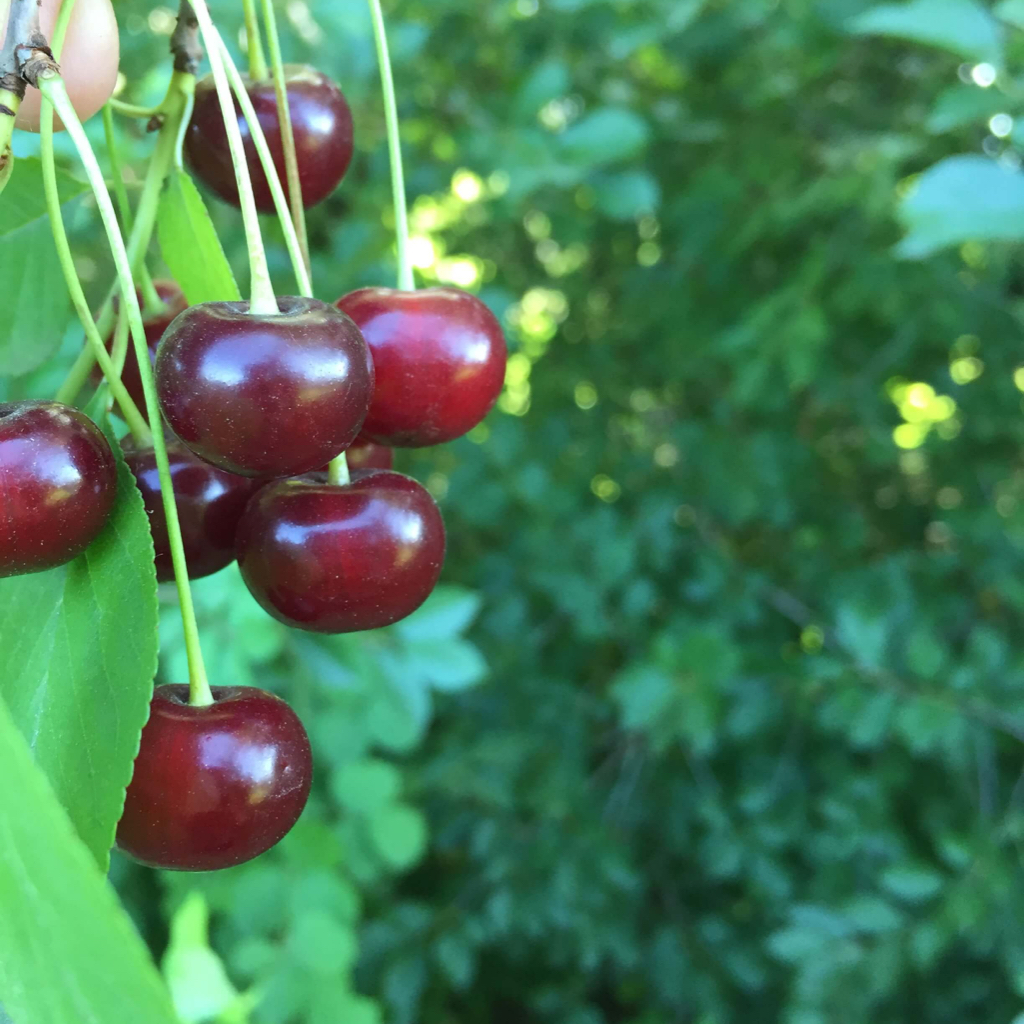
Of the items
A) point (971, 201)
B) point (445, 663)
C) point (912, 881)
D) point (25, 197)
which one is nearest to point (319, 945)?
point (445, 663)

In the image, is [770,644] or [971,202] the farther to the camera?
[770,644]

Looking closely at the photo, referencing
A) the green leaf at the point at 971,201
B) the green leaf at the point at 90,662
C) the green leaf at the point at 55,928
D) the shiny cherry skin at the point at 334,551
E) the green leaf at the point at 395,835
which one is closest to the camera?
the green leaf at the point at 55,928

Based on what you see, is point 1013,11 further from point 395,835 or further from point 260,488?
point 395,835

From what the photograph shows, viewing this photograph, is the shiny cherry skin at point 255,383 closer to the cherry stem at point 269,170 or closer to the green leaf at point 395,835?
the cherry stem at point 269,170

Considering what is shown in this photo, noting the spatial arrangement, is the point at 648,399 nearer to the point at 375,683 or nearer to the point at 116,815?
the point at 375,683

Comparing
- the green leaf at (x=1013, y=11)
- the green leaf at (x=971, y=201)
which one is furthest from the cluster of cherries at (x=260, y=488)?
the green leaf at (x=1013, y=11)

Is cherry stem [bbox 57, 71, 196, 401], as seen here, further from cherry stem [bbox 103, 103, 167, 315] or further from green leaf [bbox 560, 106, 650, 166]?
green leaf [bbox 560, 106, 650, 166]

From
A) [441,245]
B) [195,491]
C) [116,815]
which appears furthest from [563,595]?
[116,815]
